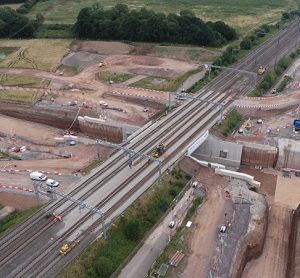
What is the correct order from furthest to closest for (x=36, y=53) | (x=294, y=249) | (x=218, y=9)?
(x=218, y=9), (x=36, y=53), (x=294, y=249)

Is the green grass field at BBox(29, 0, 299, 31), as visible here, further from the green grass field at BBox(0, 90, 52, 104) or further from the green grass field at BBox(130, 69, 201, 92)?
the green grass field at BBox(0, 90, 52, 104)

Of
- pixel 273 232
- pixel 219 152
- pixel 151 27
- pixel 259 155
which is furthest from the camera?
pixel 151 27

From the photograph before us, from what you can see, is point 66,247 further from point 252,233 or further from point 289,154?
point 289,154

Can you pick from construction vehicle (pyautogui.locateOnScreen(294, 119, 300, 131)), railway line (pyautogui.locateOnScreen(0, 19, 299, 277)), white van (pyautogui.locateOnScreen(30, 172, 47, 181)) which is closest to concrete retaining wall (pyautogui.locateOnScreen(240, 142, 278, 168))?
construction vehicle (pyautogui.locateOnScreen(294, 119, 300, 131))

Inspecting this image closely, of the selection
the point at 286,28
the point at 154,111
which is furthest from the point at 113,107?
the point at 286,28

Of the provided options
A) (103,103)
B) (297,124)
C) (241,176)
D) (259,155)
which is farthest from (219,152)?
(103,103)

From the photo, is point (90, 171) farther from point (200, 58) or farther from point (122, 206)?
point (200, 58)
